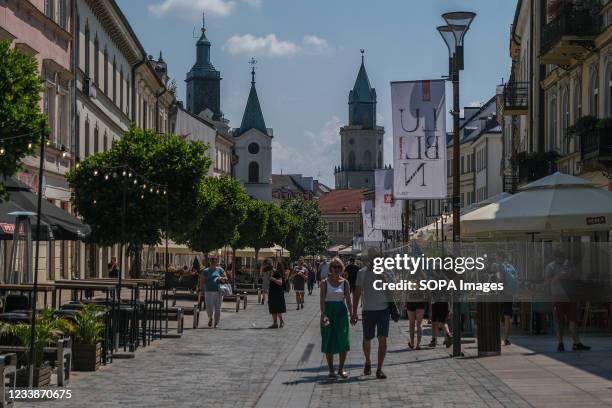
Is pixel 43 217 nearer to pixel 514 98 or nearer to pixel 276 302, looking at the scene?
pixel 276 302

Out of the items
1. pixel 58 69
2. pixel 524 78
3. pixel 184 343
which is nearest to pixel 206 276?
pixel 184 343

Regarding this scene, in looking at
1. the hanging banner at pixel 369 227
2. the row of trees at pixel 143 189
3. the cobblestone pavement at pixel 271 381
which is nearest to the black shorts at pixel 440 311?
the cobblestone pavement at pixel 271 381

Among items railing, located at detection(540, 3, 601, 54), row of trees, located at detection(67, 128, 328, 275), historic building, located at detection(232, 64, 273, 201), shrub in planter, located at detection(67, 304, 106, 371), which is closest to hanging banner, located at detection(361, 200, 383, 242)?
row of trees, located at detection(67, 128, 328, 275)

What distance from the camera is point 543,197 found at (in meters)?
23.0

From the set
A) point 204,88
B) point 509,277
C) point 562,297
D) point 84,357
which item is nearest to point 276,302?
point 509,277

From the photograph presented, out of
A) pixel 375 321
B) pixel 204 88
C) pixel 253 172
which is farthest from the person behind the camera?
pixel 204 88

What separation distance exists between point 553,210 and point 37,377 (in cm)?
1144

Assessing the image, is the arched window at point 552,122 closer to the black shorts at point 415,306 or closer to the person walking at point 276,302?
the person walking at point 276,302

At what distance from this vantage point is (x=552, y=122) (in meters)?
40.6

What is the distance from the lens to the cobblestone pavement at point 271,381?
13.6 m

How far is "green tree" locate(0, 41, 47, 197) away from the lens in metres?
17.6

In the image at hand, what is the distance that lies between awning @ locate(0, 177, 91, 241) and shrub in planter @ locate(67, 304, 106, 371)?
5.43 m

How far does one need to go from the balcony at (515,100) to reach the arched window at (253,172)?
108844 mm

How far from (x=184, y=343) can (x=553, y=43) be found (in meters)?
15.7
